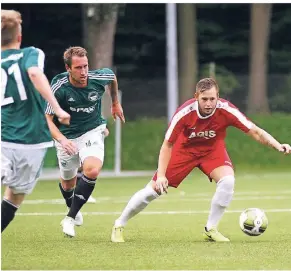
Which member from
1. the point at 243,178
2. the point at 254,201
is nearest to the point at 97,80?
the point at 254,201

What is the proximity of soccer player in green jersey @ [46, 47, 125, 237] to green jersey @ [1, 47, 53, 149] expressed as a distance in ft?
5.40

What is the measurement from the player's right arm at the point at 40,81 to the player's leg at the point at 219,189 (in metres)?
2.55

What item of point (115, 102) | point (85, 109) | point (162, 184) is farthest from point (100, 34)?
point (162, 184)

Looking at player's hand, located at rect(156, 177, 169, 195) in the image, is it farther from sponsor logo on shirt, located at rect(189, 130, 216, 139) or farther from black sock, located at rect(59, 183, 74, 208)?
black sock, located at rect(59, 183, 74, 208)

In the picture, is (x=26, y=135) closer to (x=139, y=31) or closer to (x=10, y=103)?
(x=10, y=103)

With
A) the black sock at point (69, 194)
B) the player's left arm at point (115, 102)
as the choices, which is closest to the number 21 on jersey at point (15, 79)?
the player's left arm at point (115, 102)

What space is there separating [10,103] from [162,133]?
19196 mm

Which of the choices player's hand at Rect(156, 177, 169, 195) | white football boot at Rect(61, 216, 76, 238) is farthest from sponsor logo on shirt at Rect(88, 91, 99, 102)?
player's hand at Rect(156, 177, 169, 195)

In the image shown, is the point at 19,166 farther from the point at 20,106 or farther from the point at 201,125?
the point at 201,125

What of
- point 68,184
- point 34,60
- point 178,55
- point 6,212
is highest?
point 34,60

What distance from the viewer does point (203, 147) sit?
10.4 metres

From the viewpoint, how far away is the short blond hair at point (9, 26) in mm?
8125

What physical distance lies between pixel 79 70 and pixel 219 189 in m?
1.84

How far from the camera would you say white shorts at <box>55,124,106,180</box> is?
1077 cm
